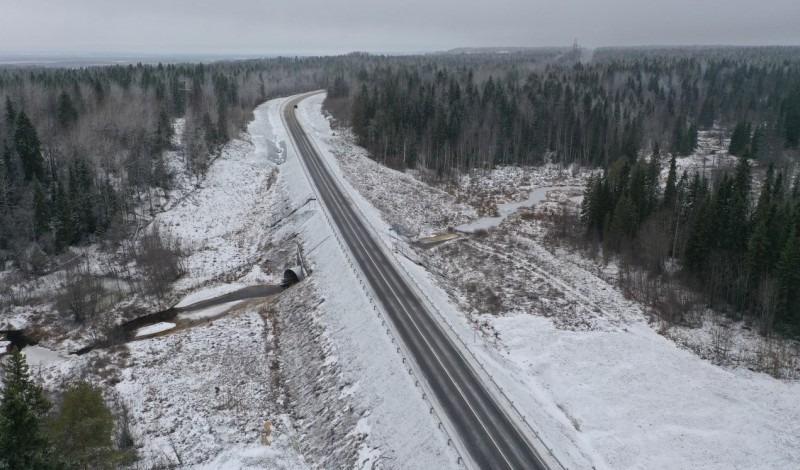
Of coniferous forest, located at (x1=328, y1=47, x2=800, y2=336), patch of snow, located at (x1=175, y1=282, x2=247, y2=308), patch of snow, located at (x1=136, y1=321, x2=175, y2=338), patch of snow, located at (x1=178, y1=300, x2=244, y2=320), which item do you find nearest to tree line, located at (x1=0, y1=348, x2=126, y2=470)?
patch of snow, located at (x1=136, y1=321, x2=175, y2=338)

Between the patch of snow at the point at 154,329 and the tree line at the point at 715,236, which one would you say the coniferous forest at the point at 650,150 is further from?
the patch of snow at the point at 154,329

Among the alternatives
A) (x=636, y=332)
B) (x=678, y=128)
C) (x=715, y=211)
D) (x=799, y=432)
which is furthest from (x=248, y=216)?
(x=678, y=128)

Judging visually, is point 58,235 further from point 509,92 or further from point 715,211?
point 509,92

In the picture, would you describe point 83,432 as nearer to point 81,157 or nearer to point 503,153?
point 81,157

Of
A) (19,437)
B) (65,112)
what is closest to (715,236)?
(19,437)

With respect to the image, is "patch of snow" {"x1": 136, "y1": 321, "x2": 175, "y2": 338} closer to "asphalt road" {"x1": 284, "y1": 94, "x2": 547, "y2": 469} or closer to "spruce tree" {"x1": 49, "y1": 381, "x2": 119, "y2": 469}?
"asphalt road" {"x1": 284, "y1": 94, "x2": 547, "y2": 469}

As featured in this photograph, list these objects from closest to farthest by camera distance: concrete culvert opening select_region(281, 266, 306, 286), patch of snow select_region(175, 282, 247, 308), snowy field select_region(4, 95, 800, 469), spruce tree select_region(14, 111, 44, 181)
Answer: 1. snowy field select_region(4, 95, 800, 469)
2. patch of snow select_region(175, 282, 247, 308)
3. concrete culvert opening select_region(281, 266, 306, 286)
4. spruce tree select_region(14, 111, 44, 181)
